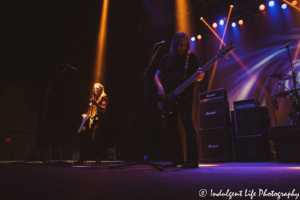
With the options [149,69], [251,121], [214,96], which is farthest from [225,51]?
[149,69]

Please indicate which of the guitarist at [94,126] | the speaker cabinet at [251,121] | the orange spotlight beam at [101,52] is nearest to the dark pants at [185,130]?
the guitarist at [94,126]

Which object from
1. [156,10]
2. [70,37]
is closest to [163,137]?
[156,10]

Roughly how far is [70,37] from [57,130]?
3.13 meters

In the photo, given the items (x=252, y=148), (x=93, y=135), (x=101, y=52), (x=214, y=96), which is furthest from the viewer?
(x=101, y=52)

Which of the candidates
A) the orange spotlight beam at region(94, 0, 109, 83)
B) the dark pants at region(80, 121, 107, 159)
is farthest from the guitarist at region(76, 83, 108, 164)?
the orange spotlight beam at region(94, 0, 109, 83)

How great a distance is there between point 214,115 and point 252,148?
95 cm

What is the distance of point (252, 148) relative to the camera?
151 inches

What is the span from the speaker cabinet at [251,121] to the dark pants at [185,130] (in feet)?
7.41

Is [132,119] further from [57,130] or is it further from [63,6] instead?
[63,6]

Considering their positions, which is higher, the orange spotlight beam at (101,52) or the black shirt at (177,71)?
the orange spotlight beam at (101,52)

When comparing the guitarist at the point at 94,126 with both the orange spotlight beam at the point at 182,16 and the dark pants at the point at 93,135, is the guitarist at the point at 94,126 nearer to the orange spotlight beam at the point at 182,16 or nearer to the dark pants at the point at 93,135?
the dark pants at the point at 93,135

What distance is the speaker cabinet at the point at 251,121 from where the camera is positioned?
3926 millimetres

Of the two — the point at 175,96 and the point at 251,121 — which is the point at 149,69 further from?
the point at 175,96

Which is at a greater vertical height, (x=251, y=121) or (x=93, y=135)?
(x=251, y=121)
